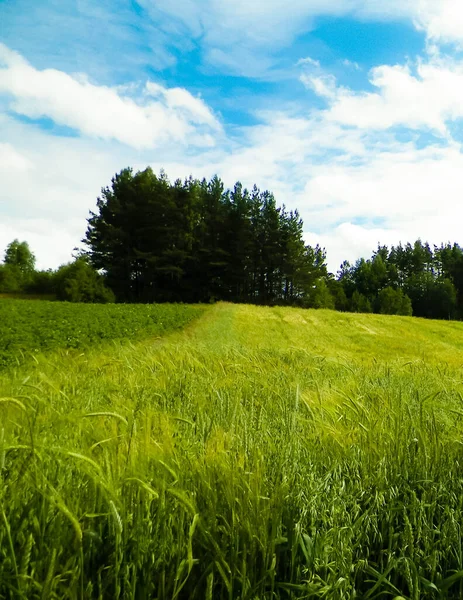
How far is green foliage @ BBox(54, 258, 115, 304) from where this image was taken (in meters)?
35.0

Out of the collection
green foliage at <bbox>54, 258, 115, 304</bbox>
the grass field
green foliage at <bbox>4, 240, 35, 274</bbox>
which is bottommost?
the grass field

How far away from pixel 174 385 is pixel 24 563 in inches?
58.0

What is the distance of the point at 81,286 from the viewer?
35.2m

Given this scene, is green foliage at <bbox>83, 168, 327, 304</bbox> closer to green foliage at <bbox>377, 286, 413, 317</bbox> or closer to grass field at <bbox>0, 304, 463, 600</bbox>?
green foliage at <bbox>377, 286, 413, 317</bbox>

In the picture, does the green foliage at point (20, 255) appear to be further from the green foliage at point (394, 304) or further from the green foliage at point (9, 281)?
the green foliage at point (394, 304)

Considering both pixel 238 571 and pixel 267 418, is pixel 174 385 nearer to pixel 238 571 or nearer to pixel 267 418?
pixel 267 418

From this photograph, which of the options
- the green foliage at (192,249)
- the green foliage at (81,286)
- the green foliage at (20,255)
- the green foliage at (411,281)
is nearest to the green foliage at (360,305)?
the green foliage at (411,281)

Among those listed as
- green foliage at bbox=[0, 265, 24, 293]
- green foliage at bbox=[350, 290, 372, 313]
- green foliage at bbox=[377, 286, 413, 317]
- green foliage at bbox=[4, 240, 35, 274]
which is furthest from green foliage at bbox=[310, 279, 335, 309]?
green foliage at bbox=[4, 240, 35, 274]

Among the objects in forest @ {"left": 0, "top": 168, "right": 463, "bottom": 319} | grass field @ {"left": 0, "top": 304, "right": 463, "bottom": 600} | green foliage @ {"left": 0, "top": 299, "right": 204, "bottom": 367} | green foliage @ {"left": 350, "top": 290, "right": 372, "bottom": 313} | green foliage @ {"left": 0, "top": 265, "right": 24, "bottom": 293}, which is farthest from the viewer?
green foliage @ {"left": 350, "top": 290, "right": 372, "bottom": 313}

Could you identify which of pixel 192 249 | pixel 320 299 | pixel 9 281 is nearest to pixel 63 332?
pixel 192 249

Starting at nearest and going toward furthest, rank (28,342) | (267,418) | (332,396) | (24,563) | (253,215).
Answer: (24,563), (267,418), (332,396), (28,342), (253,215)

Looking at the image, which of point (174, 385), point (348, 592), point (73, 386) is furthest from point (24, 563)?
point (174, 385)

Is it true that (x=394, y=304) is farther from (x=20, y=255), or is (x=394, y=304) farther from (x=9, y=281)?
(x=20, y=255)

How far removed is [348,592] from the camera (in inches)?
39.1
